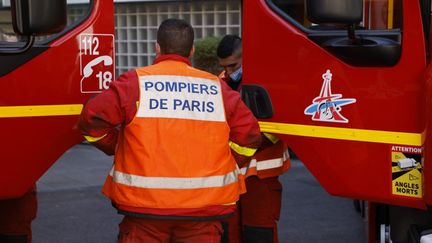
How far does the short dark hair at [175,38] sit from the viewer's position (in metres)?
3.66

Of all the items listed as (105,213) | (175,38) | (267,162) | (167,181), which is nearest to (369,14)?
(175,38)

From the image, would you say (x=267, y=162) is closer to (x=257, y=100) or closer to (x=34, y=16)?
(x=257, y=100)

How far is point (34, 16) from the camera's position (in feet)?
10.6

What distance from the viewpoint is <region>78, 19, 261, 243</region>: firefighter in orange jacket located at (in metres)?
3.44

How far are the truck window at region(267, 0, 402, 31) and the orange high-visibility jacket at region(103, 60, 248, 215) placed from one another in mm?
550

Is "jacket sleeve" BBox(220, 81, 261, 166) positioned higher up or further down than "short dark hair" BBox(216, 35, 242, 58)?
further down

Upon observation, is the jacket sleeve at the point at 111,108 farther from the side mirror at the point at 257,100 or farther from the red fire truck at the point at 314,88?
the side mirror at the point at 257,100

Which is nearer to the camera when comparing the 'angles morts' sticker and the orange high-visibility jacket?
the 'angles morts' sticker

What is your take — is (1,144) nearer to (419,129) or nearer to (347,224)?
(419,129)

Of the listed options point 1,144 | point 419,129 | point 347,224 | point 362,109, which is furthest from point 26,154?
point 347,224

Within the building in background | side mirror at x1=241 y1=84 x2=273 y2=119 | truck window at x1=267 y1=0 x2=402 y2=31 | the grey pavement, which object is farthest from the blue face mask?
the building in background

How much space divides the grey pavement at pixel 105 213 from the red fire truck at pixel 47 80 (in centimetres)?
337

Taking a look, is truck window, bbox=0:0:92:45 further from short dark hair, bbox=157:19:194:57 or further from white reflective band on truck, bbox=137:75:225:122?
white reflective band on truck, bbox=137:75:225:122

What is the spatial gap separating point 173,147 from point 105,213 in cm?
491
